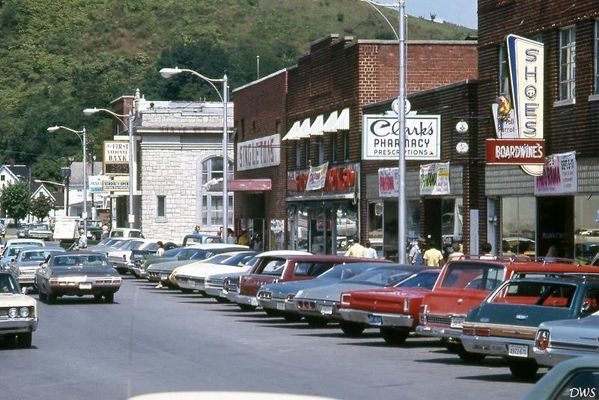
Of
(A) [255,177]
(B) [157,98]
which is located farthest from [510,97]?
(B) [157,98]

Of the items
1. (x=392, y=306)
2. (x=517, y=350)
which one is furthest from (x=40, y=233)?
(x=517, y=350)

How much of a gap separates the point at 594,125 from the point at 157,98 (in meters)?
99.4

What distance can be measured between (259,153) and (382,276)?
34728 millimetres

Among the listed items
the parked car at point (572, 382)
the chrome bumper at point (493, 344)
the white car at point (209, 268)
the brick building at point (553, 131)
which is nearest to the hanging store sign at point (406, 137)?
the brick building at point (553, 131)

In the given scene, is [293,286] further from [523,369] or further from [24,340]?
[523,369]

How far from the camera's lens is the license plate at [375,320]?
78.9ft

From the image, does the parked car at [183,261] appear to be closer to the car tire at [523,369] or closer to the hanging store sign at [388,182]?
the hanging store sign at [388,182]

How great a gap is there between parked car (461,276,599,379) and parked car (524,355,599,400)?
9.97 meters

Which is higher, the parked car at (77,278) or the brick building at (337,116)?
the brick building at (337,116)

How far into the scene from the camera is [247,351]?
23.2 m

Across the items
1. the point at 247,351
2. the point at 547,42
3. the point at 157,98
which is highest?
the point at 157,98

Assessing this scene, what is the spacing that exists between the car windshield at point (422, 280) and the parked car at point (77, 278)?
13.1 meters

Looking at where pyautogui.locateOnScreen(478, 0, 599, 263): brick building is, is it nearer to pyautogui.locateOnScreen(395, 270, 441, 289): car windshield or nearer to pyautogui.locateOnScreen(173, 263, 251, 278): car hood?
pyautogui.locateOnScreen(173, 263, 251, 278): car hood

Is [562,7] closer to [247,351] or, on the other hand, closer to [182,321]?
[182,321]
